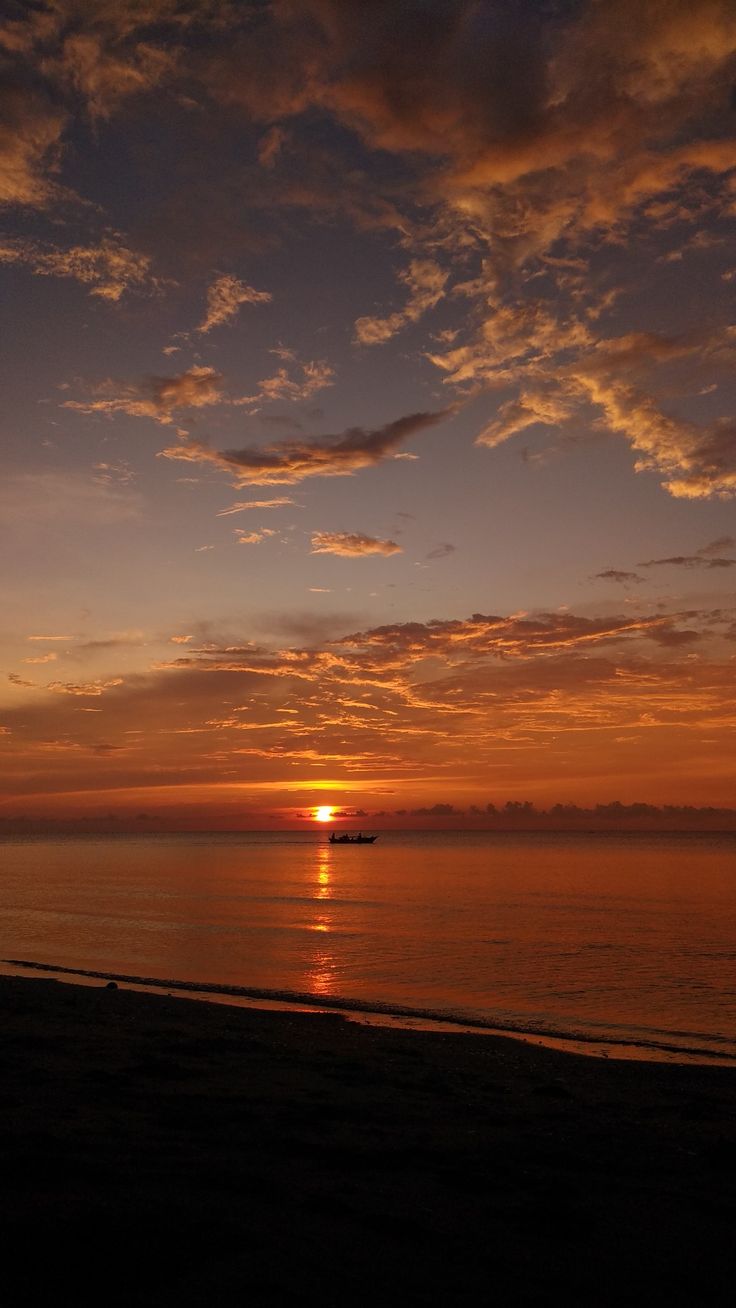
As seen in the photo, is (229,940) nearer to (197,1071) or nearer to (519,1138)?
(197,1071)

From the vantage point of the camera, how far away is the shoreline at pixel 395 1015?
24.1 metres

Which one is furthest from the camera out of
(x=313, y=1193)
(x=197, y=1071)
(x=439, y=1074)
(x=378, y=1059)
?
(x=378, y=1059)

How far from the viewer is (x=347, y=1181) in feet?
33.3

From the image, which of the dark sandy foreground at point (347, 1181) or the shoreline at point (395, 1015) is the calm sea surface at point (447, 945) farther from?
the dark sandy foreground at point (347, 1181)

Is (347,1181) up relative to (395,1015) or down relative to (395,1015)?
up

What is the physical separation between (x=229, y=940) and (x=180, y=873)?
79.3 metres

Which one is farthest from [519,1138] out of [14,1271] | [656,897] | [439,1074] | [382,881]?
[382,881]

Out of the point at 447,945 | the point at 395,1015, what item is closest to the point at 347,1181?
the point at 395,1015

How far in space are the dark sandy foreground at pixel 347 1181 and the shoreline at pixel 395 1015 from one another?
217 inches

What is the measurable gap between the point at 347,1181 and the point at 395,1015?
19667 millimetres

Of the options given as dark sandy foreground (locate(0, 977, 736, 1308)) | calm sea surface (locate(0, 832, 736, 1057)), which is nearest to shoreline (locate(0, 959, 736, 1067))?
calm sea surface (locate(0, 832, 736, 1057))

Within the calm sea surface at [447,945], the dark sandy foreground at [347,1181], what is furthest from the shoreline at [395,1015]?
the dark sandy foreground at [347,1181]

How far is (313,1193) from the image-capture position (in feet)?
31.5

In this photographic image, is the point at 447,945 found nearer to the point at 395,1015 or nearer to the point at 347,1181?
the point at 395,1015
